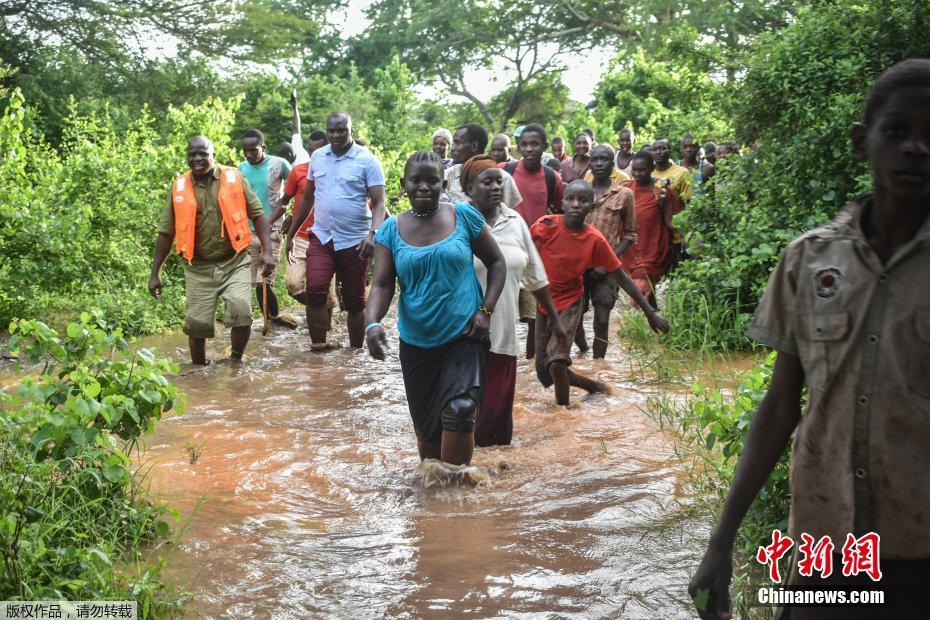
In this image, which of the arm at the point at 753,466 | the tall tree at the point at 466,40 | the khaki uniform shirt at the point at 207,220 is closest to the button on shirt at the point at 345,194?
the khaki uniform shirt at the point at 207,220

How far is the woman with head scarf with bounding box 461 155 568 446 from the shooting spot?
20.9 feet

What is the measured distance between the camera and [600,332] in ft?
31.6

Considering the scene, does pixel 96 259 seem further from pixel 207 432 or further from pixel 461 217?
pixel 461 217

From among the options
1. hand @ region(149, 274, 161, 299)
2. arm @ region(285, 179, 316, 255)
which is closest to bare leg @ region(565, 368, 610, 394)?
arm @ region(285, 179, 316, 255)

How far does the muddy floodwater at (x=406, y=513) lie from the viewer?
14.3ft

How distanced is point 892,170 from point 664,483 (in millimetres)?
3738

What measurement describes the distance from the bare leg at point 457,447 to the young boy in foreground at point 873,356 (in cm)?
325

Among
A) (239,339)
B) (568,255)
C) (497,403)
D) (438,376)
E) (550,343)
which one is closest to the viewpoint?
(438,376)

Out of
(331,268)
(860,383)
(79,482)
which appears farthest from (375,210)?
(860,383)

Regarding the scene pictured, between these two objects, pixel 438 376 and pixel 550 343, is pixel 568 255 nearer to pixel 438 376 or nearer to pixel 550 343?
pixel 550 343

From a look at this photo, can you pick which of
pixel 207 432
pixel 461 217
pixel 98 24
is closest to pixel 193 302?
pixel 207 432

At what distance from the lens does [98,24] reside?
60.0 ft

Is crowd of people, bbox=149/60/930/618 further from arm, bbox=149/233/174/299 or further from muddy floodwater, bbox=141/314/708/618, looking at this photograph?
muddy floodwater, bbox=141/314/708/618

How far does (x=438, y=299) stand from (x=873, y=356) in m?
3.47
